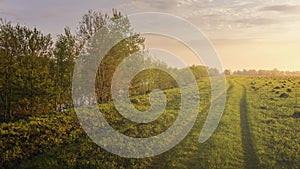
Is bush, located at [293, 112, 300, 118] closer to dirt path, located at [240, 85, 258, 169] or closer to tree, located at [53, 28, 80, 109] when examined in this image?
dirt path, located at [240, 85, 258, 169]

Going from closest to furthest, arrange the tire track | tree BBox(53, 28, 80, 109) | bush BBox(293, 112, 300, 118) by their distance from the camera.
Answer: the tire track
bush BBox(293, 112, 300, 118)
tree BBox(53, 28, 80, 109)

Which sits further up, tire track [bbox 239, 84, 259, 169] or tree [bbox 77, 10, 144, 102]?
tree [bbox 77, 10, 144, 102]

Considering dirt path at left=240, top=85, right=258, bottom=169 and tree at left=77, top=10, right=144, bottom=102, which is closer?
dirt path at left=240, top=85, right=258, bottom=169

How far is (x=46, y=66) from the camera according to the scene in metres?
37.4

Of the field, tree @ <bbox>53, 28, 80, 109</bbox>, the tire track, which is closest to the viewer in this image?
the field

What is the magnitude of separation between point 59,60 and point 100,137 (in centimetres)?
2679

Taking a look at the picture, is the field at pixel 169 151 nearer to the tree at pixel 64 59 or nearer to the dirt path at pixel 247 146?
the dirt path at pixel 247 146

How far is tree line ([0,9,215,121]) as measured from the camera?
3203cm

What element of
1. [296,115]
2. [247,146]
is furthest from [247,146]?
[296,115]

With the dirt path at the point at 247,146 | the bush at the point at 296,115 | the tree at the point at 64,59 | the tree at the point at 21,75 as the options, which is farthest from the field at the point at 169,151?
the tree at the point at 64,59

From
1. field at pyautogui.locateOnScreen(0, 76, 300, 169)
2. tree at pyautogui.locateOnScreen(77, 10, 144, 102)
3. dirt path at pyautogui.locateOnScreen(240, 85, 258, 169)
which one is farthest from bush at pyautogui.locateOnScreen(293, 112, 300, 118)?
tree at pyautogui.locateOnScreen(77, 10, 144, 102)

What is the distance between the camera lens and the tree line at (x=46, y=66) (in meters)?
32.0

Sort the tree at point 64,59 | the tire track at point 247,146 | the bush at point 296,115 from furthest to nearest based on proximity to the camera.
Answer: the tree at point 64,59 → the bush at point 296,115 → the tire track at point 247,146

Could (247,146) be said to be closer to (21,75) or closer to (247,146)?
(247,146)
